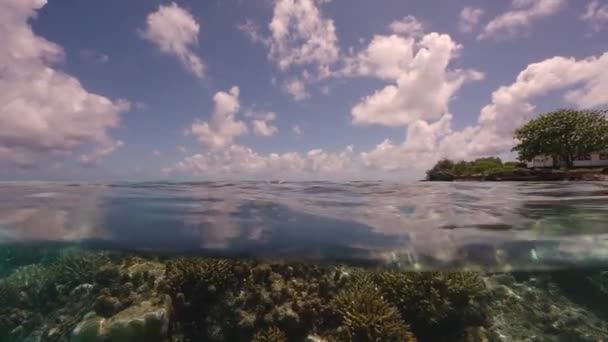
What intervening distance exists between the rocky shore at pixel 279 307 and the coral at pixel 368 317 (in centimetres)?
3

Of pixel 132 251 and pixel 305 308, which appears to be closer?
pixel 305 308

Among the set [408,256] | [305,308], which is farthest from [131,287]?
[408,256]

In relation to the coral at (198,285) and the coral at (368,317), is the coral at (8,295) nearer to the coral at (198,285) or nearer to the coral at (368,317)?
the coral at (198,285)

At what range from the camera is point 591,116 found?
43.6m

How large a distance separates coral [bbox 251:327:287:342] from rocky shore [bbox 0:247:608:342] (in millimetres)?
28

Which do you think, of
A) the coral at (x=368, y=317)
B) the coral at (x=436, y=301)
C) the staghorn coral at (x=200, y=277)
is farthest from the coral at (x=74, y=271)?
the coral at (x=436, y=301)

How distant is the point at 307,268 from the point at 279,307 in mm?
2408

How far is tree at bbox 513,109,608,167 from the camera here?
41.8 meters

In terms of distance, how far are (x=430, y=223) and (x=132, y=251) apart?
12.6 meters

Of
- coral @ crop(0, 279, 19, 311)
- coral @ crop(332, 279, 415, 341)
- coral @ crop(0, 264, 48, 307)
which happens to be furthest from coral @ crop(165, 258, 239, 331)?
coral @ crop(0, 279, 19, 311)

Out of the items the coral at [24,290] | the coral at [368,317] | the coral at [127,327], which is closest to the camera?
the coral at [368,317]

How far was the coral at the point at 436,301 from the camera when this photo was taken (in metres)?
8.98

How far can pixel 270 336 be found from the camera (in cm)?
804

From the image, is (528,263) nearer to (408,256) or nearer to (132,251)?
(408,256)
